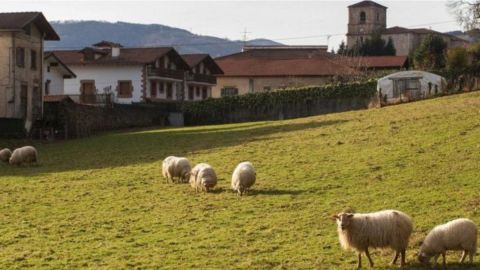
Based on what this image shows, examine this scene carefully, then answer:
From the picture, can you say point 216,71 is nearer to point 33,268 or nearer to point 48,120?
point 48,120

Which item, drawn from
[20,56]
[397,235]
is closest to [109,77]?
[20,56]

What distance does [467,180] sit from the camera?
2417 cm

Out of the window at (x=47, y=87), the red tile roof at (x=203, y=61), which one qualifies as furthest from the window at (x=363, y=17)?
the window at (x=47, y=87)

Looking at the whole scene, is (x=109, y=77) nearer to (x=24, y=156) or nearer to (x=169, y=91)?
(x=169, y=91)

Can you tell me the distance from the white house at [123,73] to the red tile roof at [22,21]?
15.6 m

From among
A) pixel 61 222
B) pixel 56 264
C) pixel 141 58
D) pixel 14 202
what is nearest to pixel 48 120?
pixel 141 58

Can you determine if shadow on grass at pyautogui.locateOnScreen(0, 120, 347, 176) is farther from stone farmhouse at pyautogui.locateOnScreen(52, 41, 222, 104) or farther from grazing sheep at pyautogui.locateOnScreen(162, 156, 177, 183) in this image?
stone farmhouse at pyautogui.locateOnScreen(52, 41, 222, 104)

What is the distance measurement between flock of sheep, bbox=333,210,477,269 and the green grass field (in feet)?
1.30

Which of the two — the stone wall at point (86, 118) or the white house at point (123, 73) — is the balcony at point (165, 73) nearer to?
the white house at point (123, 73)

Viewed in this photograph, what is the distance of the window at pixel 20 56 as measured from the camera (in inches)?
2259

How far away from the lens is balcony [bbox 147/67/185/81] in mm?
79438

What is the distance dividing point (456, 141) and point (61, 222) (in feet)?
52.5

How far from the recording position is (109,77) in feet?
263

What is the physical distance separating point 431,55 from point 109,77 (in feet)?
119
